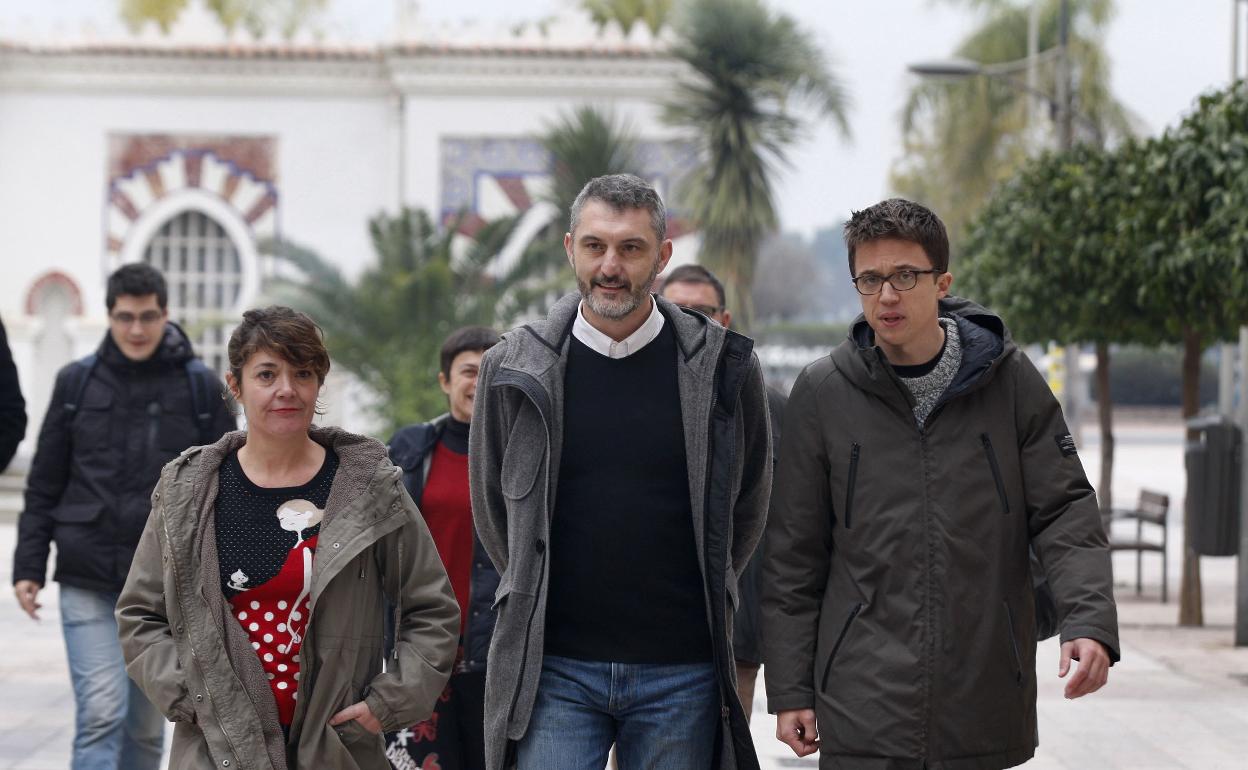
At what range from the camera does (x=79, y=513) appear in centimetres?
545

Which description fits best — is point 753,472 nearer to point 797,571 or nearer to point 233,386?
point 797,571

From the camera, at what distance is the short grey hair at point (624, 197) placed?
3.67 meters

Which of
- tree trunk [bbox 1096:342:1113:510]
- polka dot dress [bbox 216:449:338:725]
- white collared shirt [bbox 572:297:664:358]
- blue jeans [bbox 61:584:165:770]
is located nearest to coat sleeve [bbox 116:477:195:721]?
polka dot dress [bbox 216:449:338:725]

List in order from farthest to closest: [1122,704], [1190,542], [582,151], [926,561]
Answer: [582,151] < [1190,542] < [1122,704] < [926,561]

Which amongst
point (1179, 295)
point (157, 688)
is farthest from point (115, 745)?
point (1179, 295)

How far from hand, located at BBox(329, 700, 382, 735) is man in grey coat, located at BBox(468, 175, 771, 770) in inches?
11.0

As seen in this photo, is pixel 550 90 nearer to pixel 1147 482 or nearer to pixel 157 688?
pixel 1147 482

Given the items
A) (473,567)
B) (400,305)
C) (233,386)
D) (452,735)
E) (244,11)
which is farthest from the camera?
(244,11)

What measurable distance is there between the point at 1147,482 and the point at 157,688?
27166 mm

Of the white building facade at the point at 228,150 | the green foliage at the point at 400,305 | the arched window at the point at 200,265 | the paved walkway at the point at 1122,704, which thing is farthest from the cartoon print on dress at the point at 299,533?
the arched window at the point at 200,265

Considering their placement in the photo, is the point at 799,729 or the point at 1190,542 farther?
the point at 1190,542

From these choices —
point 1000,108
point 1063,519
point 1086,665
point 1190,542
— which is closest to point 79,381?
point 1063,519

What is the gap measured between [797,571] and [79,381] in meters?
3.00

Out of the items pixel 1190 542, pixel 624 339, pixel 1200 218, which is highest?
pixel 1200 218
